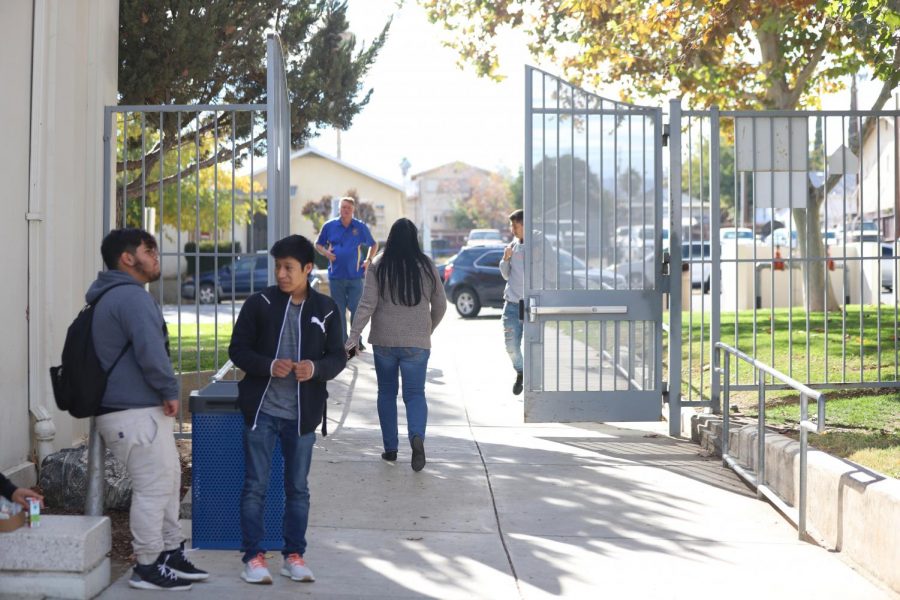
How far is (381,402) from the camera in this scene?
8.20 metres

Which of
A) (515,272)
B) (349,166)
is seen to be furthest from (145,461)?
(349,166)

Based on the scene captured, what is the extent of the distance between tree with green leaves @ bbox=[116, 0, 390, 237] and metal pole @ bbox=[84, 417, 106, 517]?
16.6 feet

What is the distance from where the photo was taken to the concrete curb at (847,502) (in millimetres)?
5629

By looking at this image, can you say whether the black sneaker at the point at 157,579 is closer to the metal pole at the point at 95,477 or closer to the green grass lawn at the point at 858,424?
the metal pole at the point at 95,477

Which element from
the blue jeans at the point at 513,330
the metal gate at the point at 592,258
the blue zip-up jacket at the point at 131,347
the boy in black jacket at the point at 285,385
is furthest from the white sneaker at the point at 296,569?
the blue jeans at the point at 513,330

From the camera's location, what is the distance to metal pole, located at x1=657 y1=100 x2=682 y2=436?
30.6 ft

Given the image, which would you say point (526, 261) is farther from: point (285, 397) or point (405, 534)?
point (285, 397)

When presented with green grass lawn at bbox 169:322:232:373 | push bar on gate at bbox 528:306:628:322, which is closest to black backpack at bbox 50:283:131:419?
push bar on gate at bbox 528:306:628:322

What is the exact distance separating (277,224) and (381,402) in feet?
5.18

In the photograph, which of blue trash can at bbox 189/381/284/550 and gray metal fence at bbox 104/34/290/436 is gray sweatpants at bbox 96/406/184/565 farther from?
gray metal fence at bbox 104/34/290/436

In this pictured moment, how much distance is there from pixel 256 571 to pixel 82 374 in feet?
4.09

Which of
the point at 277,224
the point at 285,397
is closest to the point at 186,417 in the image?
the point at 277,224

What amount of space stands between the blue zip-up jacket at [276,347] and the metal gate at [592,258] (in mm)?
3965

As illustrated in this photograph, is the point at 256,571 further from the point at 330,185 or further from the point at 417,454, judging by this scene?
the point at 330,185
